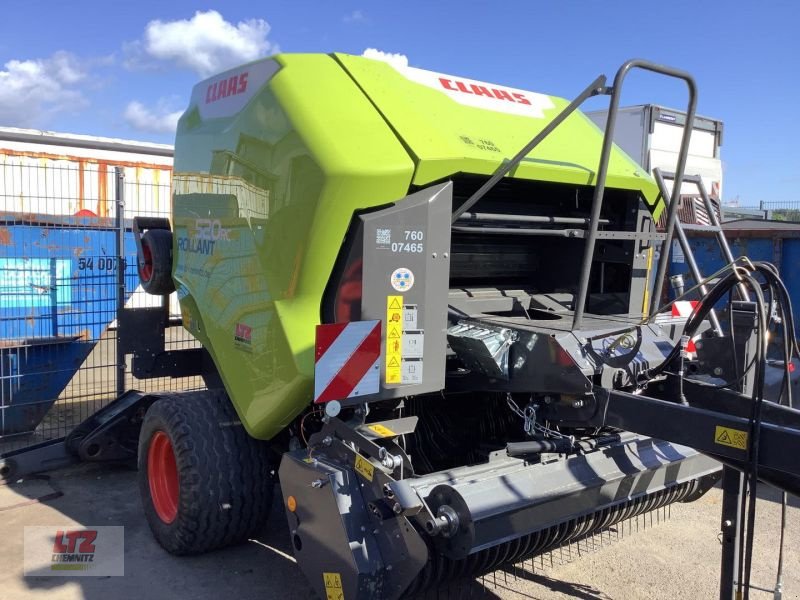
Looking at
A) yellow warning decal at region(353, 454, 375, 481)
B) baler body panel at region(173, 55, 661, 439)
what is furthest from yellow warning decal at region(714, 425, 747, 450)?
baler body panel at region(173, 55, 661, 439)

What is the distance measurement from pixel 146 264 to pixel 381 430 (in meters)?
2.37

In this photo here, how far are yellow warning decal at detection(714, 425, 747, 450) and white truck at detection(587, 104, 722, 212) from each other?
25.0ft

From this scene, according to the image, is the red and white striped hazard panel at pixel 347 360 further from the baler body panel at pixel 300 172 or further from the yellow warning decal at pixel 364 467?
the yellow warning decal at pixel 364 467

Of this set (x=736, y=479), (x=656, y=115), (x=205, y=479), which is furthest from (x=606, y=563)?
(x=656, y=115)

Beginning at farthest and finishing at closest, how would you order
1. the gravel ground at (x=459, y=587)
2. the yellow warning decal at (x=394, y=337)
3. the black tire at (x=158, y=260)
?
the black tire at (x=158, y=260) → the gravel ground at (x=459, y=587) → the yellow warning decal at (x=394, y=337)

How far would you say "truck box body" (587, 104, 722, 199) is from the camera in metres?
9.80

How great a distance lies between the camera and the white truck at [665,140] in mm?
9797

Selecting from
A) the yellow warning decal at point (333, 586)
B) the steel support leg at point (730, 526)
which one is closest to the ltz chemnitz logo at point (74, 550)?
the yellow warning decal at point (333, 586)

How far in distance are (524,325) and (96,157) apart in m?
8.77

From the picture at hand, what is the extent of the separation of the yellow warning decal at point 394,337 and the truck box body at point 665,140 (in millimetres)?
7519

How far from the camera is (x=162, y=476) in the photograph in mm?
4094

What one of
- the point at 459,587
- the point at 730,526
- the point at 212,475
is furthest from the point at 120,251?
the point at 730,526

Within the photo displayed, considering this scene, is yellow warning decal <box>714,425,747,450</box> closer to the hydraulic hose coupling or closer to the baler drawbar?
the baler drawbar

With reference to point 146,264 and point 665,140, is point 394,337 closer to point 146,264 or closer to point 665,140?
point 146,264
